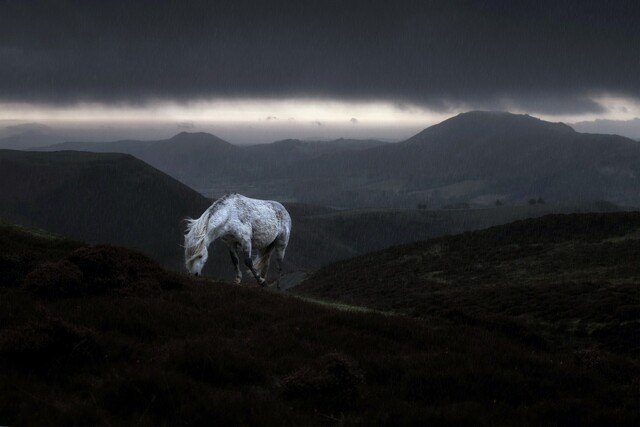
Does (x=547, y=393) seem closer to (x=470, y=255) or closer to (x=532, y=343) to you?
(x=532, y=343)

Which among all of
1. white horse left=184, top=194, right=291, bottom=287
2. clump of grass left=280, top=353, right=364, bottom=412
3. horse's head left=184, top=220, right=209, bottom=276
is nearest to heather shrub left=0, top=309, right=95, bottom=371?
clump of grass left=280, top=353, right=364, bottom=412

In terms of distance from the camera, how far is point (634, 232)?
41.0 meters

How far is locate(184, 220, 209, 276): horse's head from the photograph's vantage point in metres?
18.3

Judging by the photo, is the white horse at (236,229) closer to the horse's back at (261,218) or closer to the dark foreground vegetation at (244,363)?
the horse's back at (261,218)

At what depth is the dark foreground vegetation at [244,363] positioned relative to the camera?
619cm

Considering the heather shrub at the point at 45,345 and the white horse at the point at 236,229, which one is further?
the white horse at the point at 236,229

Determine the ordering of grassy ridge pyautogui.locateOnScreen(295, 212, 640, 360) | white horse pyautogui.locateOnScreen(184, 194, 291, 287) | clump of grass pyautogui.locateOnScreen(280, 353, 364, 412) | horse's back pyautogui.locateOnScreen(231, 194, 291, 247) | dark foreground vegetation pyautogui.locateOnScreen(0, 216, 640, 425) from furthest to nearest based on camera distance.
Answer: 1. horse's back pyautogui.locateOnScreen(231, 194, 291, 247)
2. white horse pyautogui.locateOnScreen(184, 194, 291, 287)
3. grassy ridge pyautogui.locateOnScreen(295, 212, 640, 360)
4. clump of grass pyautogui.locateOnScreen(280, 353, 364, 412)
5. dark foreground vegetation pyautogui.locateOnScreen(0, 216, 640, 425)

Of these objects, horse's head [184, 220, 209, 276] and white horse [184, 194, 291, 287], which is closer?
horse's head [184, 220, 209, 276]

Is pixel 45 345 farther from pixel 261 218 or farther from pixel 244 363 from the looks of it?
pixel 261 218

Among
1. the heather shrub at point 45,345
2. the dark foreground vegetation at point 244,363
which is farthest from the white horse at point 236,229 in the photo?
the heather shrub at point 45,345

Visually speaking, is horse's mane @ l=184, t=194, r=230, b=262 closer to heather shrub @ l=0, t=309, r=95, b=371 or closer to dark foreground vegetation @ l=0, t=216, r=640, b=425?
dark foreground vegetation @ l=0, t=216, r=640, b=425

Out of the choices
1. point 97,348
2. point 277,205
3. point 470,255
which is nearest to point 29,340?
point 97,348

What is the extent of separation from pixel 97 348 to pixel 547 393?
265 inches

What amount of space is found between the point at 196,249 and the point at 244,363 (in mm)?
11210
